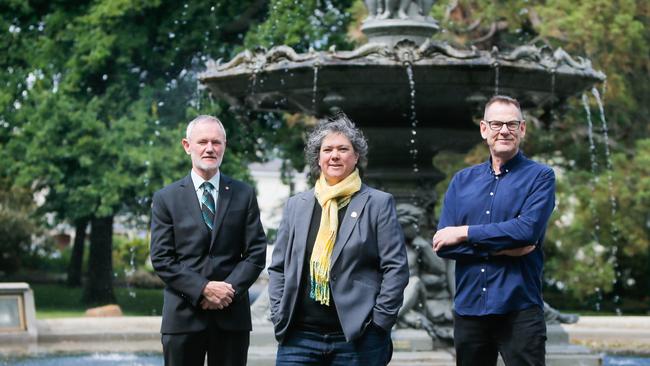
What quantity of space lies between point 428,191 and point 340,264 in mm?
5967

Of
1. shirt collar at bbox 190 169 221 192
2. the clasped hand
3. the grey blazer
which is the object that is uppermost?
shirt collar at bbox 190 169 221 192

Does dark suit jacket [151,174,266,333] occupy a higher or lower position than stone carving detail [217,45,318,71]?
lower

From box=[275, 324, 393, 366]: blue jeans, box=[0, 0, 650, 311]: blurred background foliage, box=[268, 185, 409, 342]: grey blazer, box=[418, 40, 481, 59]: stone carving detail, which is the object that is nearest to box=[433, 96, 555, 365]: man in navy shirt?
box=[268, 185, 409, 342]: grey blazer

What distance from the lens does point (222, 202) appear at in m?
5.93

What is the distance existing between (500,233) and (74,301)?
72.2 feet

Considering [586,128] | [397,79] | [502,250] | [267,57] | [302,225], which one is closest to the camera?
[302,225]

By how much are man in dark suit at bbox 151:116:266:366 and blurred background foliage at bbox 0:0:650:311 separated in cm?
1539

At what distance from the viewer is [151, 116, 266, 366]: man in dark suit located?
19.1 feet

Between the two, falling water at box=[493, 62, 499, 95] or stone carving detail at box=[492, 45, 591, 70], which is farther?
stone carving detail at box=[492, 45, 591, 70]

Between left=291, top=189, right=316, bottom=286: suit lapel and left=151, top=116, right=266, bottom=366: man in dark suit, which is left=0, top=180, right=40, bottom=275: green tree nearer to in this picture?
left=151, top=116, right=266, bottom=366: man in dark suit

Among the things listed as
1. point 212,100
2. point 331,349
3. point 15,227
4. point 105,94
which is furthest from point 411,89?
point 15,227

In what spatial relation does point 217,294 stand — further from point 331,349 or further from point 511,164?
point 511,164

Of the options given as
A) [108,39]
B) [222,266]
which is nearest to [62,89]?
[108,39]

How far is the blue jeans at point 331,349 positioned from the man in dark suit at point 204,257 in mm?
639
